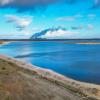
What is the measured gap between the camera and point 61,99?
58.2 feet

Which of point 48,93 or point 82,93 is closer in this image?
point 48,93

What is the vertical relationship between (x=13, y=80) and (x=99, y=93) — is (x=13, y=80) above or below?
above

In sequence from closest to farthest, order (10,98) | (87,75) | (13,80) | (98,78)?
(10,98) → (13,80) → (98,78) → (87,75)

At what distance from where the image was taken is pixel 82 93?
69.6 ft

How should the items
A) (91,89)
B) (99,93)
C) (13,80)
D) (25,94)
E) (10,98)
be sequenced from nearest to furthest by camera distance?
(10,98) < (25,94) < (13,80) < (99,93) < (91,89)

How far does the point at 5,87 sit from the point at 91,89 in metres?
8.79

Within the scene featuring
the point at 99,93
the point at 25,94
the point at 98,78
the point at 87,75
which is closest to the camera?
the point at 25,94

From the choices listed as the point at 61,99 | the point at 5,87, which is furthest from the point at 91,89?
the point at 5,87

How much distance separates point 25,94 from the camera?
688 inches

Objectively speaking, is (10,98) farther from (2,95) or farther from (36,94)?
(36,94)

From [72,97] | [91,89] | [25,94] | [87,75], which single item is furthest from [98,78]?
[25,94]

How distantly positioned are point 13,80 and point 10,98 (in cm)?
410

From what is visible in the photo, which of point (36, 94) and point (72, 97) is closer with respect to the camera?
point (36, 94)

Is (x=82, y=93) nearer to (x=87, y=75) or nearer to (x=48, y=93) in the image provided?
(x=48, y=93)
